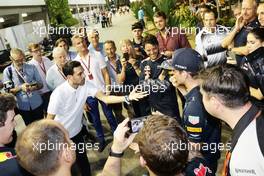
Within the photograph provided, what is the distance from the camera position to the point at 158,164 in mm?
1613

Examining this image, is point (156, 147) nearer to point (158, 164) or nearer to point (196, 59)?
point (158, 164)

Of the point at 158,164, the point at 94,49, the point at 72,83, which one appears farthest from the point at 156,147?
the point at 94,49

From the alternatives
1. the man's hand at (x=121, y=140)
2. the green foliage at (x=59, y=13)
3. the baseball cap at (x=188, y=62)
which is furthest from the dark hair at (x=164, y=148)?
the green foliage at (x=59, y=13)

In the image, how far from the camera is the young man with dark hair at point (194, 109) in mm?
2553

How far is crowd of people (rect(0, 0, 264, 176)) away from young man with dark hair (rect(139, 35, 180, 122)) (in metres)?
0.01

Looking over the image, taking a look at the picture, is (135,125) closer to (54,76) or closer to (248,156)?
(248,156)

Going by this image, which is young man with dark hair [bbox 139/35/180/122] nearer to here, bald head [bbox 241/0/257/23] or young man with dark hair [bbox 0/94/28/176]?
bald head [bbox 241/0/257/23]

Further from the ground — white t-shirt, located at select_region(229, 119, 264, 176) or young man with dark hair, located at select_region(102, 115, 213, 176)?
young man with dark hair, located at select_region(102, 115, 213, 176)

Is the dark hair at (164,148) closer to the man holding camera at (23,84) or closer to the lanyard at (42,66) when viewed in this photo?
the man holding camera at (23,84)

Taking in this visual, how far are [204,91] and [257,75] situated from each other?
135 cm

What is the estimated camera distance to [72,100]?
3.77m

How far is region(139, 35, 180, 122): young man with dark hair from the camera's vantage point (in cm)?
401

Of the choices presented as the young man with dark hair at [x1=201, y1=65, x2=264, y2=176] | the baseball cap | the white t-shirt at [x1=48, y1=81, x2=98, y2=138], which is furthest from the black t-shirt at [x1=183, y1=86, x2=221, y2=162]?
the white t-shirt at [x1=48, y1=81, x2=98, y2=138]

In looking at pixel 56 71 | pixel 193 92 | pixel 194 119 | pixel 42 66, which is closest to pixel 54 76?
pixel 56 71
